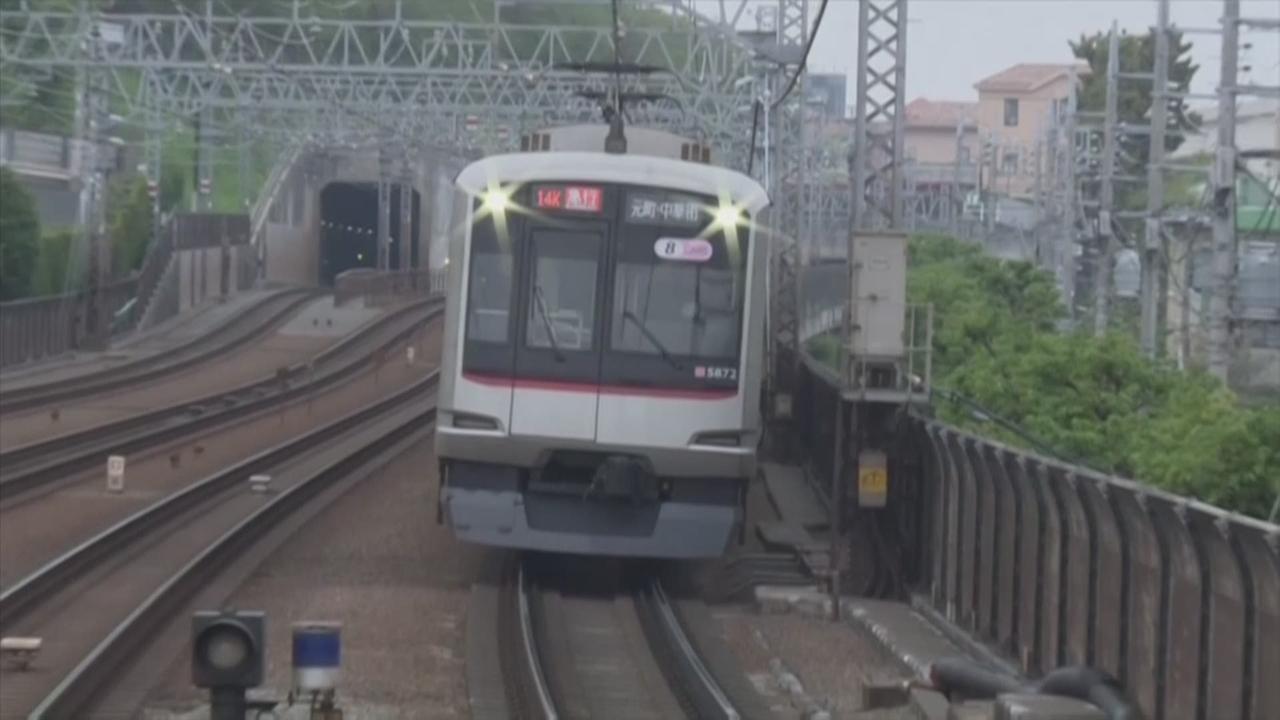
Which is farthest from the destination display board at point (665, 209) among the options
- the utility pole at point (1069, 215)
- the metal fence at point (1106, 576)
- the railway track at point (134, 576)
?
the utility pole at point (1069, 215)

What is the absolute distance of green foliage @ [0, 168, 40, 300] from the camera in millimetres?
45375

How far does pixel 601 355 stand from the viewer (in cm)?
1680

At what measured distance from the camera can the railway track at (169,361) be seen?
34.6m

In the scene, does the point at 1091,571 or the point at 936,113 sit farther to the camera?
the point at 936,113

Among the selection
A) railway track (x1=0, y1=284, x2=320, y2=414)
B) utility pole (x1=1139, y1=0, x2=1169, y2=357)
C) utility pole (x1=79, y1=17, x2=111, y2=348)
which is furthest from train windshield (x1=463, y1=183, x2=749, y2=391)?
utility pole (x1=79, y1=17, x2=111, y2=348)

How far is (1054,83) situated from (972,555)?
104 meters

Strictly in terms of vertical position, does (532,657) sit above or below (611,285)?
below

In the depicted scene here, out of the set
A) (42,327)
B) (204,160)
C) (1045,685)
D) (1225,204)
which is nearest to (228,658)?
A: (1045,685)

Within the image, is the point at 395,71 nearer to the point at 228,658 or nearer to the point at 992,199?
the point at 992,199

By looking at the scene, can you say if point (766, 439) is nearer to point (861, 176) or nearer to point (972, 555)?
point (861, 176)

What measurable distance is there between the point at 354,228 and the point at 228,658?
81.8 m

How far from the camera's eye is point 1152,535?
11.8m

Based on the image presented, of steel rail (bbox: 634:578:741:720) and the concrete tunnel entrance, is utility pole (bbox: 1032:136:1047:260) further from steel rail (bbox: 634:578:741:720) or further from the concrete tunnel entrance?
steel rail (bbox: 634:578:741:720)

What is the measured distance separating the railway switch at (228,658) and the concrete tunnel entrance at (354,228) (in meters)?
74.7
